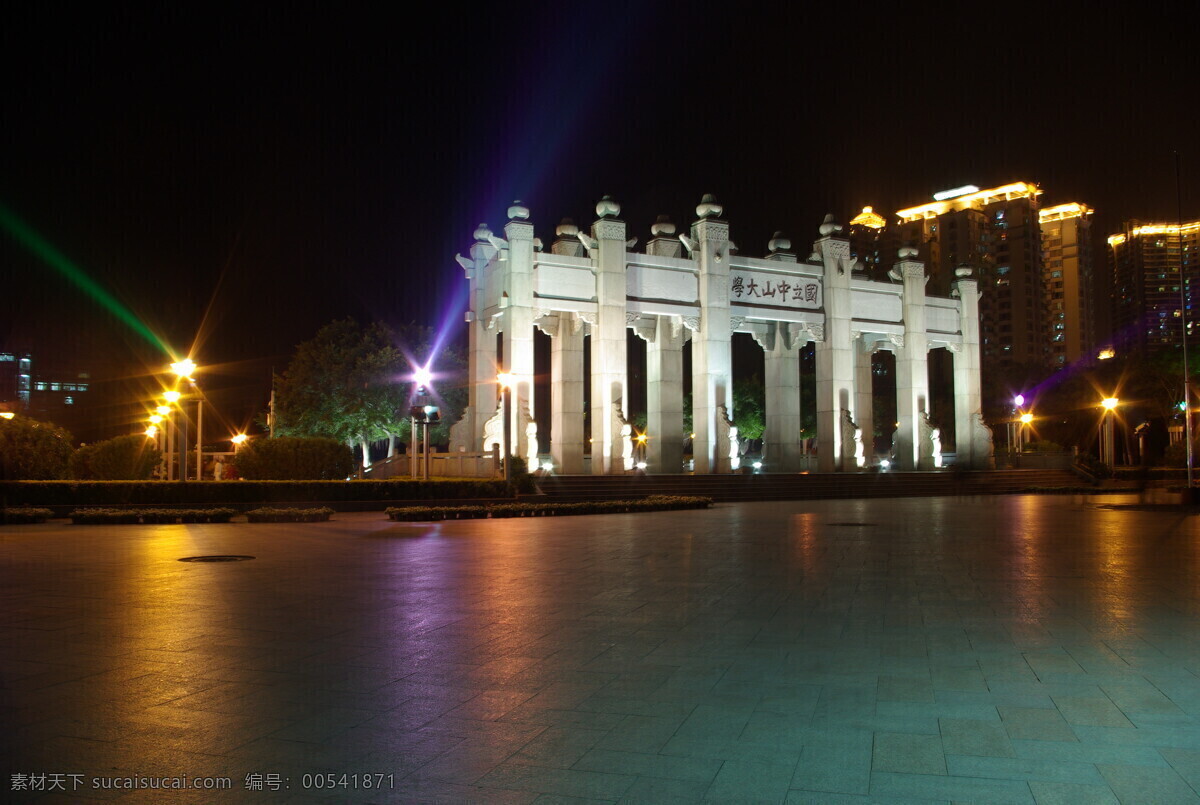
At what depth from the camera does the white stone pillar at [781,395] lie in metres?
41.8

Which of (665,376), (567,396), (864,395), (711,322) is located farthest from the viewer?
(864,395)

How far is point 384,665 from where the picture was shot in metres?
6.67

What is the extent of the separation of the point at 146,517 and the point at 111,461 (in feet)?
22.8

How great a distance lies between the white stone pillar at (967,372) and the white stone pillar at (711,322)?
1435 cm

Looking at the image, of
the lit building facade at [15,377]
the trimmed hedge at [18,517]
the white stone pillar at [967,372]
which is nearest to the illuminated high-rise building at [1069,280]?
the white stone pillar at [967,372]

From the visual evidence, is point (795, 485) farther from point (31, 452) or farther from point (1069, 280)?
point (1069, 280)

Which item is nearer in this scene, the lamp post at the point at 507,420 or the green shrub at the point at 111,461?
the green shrub at the point at 111,461

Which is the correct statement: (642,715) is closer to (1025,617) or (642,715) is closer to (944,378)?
(1025,617)

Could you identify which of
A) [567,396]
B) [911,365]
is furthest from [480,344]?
[911,365]

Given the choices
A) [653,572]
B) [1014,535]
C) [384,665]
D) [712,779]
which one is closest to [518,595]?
[653,572]

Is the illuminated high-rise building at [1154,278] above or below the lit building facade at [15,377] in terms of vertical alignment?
above

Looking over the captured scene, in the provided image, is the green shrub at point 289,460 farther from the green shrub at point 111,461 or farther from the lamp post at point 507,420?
the lamp post at point 507,420

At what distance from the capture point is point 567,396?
37688 millimetres

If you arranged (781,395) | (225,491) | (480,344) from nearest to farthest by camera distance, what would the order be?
(225,491) < (480,344) < (781,395)
